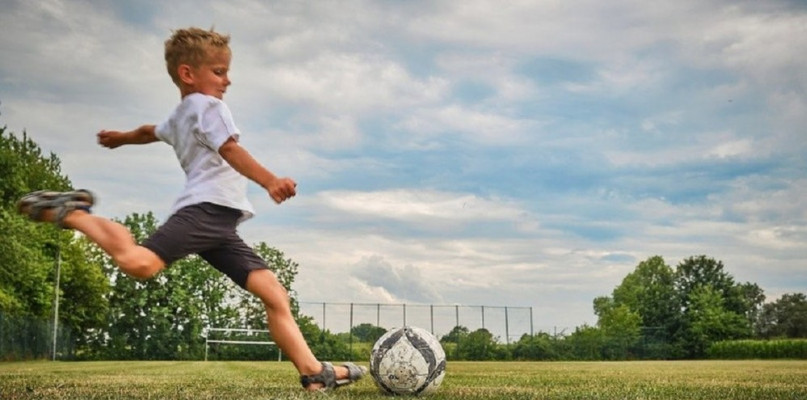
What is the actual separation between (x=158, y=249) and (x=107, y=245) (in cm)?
32

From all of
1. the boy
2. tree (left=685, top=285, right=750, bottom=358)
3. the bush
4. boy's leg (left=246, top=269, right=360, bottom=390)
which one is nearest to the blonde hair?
the boy

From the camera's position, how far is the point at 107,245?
16.9ft

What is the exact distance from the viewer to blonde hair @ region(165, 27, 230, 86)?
529 centimetres

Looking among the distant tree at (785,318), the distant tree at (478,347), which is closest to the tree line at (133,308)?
the distant tree at (478,347)

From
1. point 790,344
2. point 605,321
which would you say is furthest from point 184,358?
point 605,321

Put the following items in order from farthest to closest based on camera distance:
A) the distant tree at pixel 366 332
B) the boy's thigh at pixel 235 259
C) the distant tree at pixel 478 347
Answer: the distant tree at pixel 366 332 < the distant tree at pixel 478 347 < the boy's thigh at pixel 235 259

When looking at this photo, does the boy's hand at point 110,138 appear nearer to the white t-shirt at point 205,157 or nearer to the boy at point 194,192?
the boy at point 194,192

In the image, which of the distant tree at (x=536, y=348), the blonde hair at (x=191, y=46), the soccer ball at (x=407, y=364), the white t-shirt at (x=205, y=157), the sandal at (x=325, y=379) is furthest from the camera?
the distant tree at (x=536, y=348)

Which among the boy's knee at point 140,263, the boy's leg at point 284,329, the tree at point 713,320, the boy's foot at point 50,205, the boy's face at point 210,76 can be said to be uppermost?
the tree at point 713,320

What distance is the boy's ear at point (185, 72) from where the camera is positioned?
5.33 m

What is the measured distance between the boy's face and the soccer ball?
2.39 m

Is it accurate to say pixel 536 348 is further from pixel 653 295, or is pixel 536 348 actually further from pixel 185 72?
pixel 653 295

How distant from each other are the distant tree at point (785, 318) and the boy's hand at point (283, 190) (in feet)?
276

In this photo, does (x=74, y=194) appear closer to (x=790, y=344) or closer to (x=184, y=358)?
(x=184, y=358)
